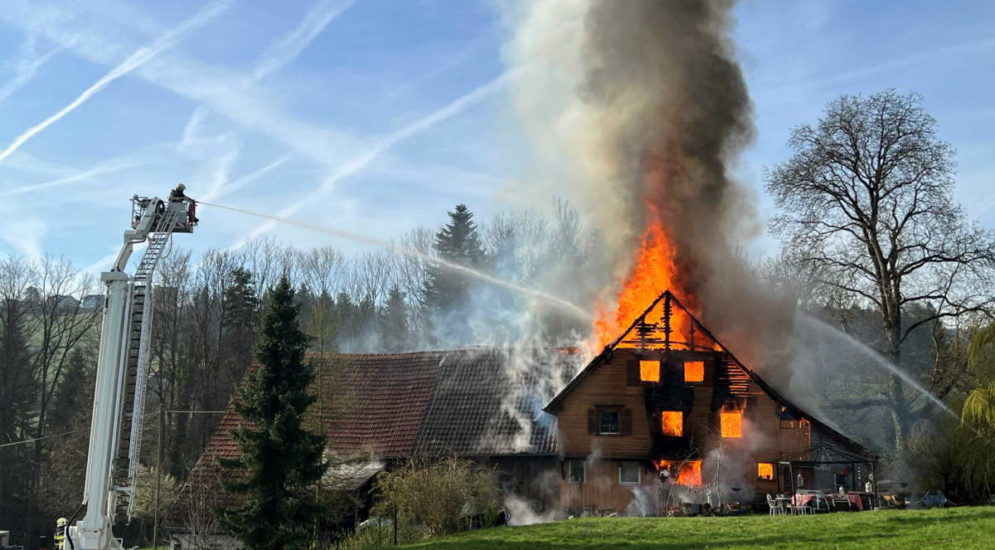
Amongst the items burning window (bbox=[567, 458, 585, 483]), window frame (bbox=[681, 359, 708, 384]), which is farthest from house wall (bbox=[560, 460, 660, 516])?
window frame (bbox=[681, 359, 708, 384])

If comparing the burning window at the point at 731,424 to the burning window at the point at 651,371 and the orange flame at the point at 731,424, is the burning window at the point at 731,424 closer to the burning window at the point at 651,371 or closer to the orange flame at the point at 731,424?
the orange flame at the point at 731,424

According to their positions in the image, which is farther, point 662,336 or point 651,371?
point 662,336

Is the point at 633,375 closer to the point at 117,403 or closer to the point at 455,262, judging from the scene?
the point at 117,403

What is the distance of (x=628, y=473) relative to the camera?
3491 centimetres

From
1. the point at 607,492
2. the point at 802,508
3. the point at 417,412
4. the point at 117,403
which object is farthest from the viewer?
the point at 417,412

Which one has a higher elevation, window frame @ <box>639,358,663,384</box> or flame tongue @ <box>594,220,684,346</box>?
flame tongue @ <box>594,220,684,346</box>

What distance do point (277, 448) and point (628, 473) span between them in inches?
578

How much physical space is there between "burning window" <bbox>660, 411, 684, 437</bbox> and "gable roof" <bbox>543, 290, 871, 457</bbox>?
2515 mm

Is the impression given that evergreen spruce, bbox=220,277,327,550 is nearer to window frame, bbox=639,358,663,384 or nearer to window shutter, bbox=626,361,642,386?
window shutter, bbox=626,361,642,386

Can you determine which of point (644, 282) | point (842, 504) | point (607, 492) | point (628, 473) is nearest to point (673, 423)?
point (628, 473)

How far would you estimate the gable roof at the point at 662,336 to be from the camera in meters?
34.7

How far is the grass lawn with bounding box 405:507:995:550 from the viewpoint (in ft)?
61.4

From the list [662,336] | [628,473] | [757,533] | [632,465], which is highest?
[662,336]

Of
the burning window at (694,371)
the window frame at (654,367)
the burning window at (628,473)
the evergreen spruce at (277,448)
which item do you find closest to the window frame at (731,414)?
the burning window at (694,371)
